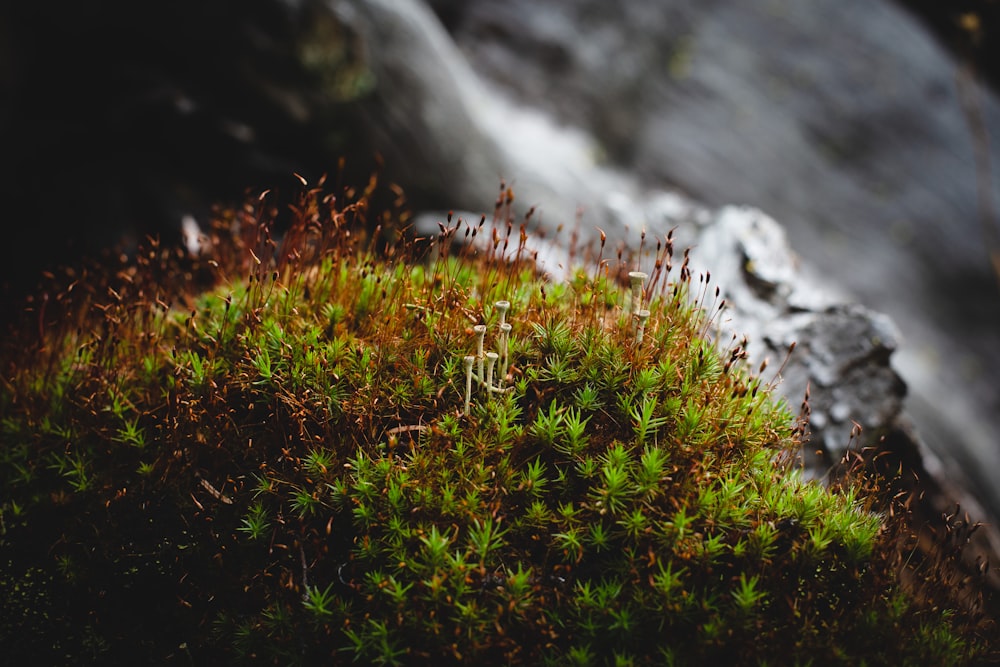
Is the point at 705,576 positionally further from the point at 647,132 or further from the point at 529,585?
the point at 647,132

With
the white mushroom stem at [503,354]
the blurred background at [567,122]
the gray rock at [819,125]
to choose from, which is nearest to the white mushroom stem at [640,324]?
the white mushroom stem at [503,354]

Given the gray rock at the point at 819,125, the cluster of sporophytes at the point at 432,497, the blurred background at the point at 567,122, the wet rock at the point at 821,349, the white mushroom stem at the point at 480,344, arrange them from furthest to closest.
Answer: the gray rock at the point at 819,125 → the blurred background at the point at 567,122 → the wet rock at the point at 821,349 → the white mushroom stem at the point at 480,344 → the cluster of sporophytes at the point at 432,497

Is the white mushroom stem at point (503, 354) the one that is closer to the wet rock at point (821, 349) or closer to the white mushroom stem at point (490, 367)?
the white mushroom stem at point (490, 367)

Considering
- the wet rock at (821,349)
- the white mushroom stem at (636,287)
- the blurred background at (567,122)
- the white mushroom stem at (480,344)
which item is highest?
the blurred background at (567,122)

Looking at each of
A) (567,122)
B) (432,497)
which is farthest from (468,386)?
(567,122)

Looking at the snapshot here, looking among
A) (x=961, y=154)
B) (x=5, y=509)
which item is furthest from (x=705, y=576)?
(x=961, y=154)

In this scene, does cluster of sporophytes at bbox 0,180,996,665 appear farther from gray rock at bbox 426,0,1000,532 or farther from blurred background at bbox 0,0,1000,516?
gray rock at bbox 426,0,1000,532

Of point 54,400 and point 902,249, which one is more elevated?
point 902,249

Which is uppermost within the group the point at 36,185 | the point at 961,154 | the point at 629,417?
the point at 961,154
